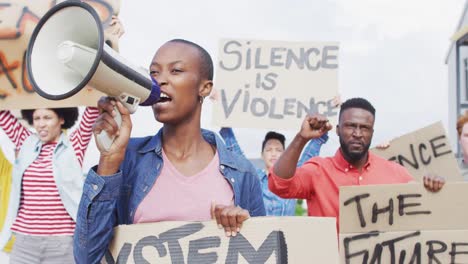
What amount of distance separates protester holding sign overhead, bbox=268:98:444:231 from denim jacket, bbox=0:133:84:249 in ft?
4.75

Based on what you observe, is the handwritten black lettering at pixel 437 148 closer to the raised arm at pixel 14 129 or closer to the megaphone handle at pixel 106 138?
the raised arm at pixel 14 129

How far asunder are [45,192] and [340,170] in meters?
1.86

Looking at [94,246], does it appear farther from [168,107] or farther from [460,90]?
[460,90]

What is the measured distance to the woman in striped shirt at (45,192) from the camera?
430 cm

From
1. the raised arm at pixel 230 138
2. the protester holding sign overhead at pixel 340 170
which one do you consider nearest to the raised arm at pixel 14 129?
the raised arm at pixel 230 138

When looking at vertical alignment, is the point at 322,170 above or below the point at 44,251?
above

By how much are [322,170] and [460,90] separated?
10.3 metres

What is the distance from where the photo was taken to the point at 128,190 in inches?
92.4

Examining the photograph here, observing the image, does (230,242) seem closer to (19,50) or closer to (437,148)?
(19,50)

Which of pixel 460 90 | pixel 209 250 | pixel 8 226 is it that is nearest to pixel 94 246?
pixel 209 250

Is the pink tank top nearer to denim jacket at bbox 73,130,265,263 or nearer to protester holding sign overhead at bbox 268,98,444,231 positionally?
denim jacket at bbox 73,130,265,263

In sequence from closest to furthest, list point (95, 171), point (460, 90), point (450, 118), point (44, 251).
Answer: point (95, 171), point (44, 251), point (460, 90), point (450, 118)

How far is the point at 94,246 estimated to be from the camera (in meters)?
2.22

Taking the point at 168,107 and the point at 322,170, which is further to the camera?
the point at 322,170
